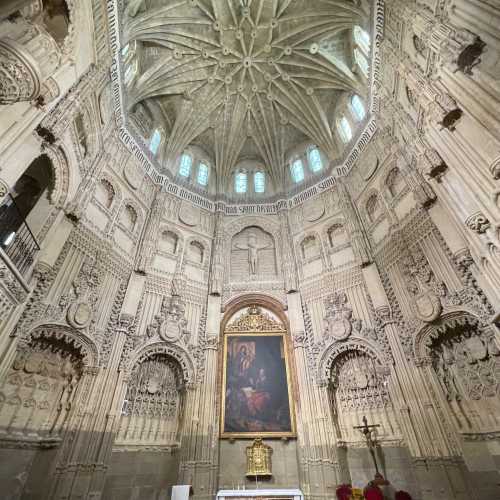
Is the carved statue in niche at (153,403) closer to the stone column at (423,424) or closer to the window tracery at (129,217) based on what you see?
the window tracery at (129,217)

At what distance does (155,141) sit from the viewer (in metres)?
16.0

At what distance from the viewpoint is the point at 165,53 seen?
14.8m

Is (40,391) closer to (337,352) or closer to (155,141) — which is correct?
(337,352)

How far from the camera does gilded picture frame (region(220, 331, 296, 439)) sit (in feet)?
34.2

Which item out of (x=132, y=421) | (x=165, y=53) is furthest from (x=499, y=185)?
(x=165, y=53)

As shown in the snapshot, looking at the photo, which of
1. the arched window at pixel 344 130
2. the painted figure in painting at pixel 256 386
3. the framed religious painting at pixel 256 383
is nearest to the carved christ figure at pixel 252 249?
the framed religious painting at pixel 256 383

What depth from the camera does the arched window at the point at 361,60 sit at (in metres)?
13.4

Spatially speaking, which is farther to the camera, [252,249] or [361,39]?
[252,249]

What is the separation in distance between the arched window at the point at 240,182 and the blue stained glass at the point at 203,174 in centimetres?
192

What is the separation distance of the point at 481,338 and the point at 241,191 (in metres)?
13.7

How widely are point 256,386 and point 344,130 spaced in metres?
13.8

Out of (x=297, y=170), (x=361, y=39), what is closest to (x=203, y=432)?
(x=297, y=170)

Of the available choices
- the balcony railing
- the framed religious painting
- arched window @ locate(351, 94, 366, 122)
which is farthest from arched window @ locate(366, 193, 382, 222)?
the balcony railing

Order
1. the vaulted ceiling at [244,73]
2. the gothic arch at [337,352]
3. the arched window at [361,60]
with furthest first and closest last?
the vaulted ceiling at [244,73]
the arched window at [361,60]
the gothic arch at [337,352]
